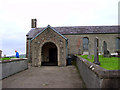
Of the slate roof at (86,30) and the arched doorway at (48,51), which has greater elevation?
the slate roof at (86,30)

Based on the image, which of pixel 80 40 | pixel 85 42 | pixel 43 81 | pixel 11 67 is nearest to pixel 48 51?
pixel 80 40

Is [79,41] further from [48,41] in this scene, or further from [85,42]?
[48,41]

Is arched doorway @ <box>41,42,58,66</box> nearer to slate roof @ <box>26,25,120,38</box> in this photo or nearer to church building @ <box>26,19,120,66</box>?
church building @ <box>26,19,120,66</box>

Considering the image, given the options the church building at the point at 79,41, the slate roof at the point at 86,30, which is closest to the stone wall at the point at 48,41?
the church building at the point at 79,41

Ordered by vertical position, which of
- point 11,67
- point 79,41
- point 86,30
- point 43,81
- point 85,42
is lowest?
point 43,81

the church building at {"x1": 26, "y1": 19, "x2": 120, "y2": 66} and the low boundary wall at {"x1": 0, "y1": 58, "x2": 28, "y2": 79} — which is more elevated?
the church building at {"x1": 26, "y1": 19, "x2": 120, "y2": 66}

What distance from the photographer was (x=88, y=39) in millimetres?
23609

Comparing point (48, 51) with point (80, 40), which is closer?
point (48, 51)

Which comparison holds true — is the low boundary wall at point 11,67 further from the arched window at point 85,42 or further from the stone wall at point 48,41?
the arched window at point 85,42

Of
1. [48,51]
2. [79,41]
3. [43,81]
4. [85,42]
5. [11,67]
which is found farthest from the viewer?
[85,42]

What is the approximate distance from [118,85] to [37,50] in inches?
568

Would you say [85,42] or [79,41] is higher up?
[79,41]

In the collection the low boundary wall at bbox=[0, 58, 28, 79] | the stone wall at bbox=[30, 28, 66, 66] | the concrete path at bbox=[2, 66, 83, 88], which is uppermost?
the stone wall at bbox=[30, 28, 66, 66]

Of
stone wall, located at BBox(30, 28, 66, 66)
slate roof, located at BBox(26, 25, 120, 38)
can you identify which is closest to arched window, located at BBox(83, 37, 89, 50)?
slate roof, located at BBox(26, 25, 120, 38)
